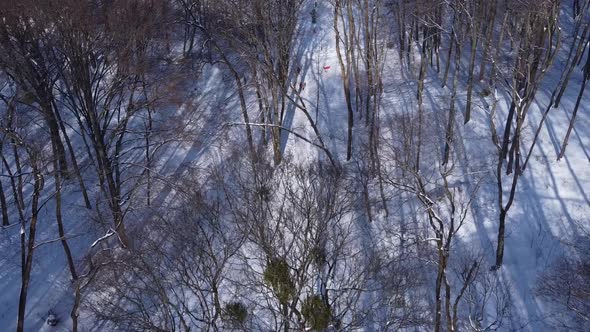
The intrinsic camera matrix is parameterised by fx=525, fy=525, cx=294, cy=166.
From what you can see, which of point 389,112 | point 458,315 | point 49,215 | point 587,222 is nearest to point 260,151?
point 389,112

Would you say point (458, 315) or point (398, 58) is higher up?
point (398, 58)

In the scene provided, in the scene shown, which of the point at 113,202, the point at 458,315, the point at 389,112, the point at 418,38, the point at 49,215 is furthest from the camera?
the point at 418,38

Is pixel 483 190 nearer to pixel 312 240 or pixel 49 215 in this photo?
pixel 312 240

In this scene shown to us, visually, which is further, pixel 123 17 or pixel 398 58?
pixel 398 58

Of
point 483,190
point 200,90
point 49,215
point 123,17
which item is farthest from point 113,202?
point 483,190

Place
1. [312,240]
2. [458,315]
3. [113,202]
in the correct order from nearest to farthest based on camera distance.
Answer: [312,240]
[458,315]
[113,202]

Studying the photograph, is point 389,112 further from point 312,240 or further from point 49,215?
point 49,215

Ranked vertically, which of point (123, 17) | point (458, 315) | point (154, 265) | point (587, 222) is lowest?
point (458, 315)
